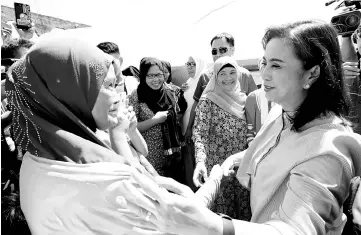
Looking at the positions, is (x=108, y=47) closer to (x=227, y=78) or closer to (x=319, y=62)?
(x=227, y=78)

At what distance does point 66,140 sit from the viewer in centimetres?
99

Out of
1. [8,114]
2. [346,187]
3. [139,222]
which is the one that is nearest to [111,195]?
[139,222]

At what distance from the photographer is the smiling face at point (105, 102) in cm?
115

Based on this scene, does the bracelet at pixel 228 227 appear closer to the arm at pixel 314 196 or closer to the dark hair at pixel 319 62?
the arm at pixel 314 196

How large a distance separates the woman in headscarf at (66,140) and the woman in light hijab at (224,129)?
152 cm

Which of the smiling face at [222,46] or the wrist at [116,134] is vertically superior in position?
the smiling face at [222,46]

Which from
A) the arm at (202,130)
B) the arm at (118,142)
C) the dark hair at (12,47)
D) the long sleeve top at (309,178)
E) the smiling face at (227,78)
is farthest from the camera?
the smiling face at (227,78)

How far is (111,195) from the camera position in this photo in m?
0.91

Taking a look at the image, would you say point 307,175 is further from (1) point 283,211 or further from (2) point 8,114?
(2) point 8,114

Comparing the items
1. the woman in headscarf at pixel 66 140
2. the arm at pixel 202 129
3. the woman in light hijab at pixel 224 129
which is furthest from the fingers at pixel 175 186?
the arm at pixel 202 129

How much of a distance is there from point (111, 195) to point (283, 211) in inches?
21.3

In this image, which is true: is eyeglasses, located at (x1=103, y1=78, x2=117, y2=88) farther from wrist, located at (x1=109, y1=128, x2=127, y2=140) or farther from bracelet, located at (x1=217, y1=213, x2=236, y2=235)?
bracelet, located at (x1=217, y1=213, x2=236, y2=235)

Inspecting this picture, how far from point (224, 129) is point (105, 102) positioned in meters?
Answer: 1.75

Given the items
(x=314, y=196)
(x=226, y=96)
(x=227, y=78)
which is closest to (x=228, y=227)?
(x=314, y=196)
